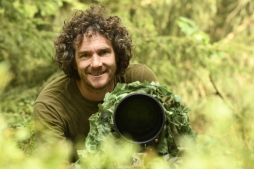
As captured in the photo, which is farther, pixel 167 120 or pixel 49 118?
pixel 49 118

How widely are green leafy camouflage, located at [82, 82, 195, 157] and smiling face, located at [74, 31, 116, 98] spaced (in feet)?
1.37

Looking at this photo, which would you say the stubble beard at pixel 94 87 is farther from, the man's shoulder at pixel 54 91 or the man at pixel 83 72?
the man's shoulder at pixel 54 91

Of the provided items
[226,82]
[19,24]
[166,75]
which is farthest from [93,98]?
[226,82]

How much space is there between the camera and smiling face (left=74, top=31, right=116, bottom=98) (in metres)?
1.90

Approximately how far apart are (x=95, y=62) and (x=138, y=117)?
0.58m

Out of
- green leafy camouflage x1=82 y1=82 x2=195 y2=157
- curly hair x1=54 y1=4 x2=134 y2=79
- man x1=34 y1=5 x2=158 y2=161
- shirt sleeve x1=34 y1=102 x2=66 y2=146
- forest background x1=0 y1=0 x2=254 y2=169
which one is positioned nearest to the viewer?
green leafy camouflage x1=82 y1=82 x2=195 y2=157

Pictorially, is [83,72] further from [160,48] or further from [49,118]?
[160,48]

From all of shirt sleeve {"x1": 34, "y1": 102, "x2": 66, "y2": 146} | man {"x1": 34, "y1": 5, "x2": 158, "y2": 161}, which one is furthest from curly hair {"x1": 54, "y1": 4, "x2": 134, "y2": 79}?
shirt sleeve {"x1": 34, "y1": 102, "x2": 66, "y2": 146}

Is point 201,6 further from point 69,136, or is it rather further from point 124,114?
point 124,114

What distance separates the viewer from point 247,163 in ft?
1.74

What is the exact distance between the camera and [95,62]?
1.88m

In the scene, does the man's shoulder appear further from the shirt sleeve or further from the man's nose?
the man's nose

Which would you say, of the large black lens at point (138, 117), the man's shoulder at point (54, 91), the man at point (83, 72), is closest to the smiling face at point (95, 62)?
the man at point (83, 72)

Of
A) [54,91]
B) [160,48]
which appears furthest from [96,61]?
[160,48]
